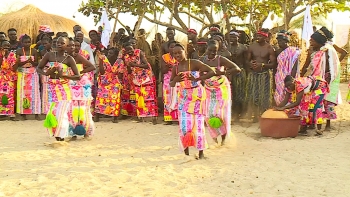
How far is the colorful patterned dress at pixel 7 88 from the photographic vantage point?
9.88 m

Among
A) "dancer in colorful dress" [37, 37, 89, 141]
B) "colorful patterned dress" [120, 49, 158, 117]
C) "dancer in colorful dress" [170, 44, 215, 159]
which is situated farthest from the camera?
"colorful patterned dress" [120, 49, 158, 117]

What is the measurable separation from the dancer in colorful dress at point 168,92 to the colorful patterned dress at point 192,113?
3.26 m

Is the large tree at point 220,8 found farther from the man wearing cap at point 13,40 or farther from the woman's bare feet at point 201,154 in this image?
the woman's bare feet at point 201,154

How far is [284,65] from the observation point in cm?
870

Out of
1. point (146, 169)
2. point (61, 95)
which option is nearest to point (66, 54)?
point (61, 95)

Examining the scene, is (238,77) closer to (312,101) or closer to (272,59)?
(272,59)

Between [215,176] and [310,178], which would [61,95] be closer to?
[215,176]

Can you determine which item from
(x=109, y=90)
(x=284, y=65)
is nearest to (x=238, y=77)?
(x=284, y=65)

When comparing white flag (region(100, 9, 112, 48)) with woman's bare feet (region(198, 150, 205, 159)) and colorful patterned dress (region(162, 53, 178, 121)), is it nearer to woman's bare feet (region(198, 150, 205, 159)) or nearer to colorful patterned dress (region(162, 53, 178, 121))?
colorful patterned dress (region(162, 53, 178, 121))

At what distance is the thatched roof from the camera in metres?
12.9

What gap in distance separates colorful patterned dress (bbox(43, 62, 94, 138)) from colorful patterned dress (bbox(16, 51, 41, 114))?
113 inches

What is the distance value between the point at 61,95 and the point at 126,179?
245cm

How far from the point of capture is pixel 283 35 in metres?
8.60

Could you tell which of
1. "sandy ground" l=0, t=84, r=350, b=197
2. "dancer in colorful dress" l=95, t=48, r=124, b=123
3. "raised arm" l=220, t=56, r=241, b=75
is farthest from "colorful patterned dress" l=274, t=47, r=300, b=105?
"dancer in colorful dress" l=95, t=48, r=124, b=123
